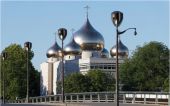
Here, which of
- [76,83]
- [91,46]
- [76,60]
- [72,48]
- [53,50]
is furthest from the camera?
[53,50]

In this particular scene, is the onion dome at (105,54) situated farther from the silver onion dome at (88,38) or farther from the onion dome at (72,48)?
the silver onion dome at (88,38)

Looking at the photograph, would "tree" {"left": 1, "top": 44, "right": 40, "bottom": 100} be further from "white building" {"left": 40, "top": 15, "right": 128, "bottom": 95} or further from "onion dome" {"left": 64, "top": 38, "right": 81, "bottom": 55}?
"onion dome" {"left": 64, "top": 38, "right": 81, "bottom": 55}

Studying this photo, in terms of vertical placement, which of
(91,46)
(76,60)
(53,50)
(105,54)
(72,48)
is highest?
(91,46)

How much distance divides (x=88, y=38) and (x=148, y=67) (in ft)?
56.2

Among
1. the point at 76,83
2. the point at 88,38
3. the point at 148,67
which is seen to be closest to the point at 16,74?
the point at 88,38

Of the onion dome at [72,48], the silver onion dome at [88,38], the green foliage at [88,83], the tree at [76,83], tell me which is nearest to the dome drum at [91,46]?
the silver onion dome at [88,38]

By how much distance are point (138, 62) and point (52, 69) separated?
32323mm

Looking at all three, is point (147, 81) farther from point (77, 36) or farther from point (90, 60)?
point (90, 60)

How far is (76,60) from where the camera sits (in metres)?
136

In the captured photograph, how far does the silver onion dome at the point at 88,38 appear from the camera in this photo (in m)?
119

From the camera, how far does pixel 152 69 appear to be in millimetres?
107750

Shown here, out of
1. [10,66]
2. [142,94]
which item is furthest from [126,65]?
[142,94]

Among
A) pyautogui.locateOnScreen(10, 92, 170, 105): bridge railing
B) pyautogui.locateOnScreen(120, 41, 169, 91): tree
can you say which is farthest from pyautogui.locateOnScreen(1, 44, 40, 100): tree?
pyautogui.locateOnScreen(10, 92, 170, 105): bridge railing

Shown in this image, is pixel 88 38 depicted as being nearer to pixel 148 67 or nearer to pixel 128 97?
pixel 148 67
